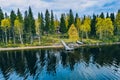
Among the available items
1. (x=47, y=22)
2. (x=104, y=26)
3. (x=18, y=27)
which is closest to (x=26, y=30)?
(x=18, y=27)

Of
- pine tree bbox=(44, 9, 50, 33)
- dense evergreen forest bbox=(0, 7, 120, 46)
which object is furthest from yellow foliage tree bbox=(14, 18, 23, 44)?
pine tree bbox=(44, 9, 50, 33)

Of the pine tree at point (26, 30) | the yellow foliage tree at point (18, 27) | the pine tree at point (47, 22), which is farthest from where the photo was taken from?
the pine tree at point (47, 22)

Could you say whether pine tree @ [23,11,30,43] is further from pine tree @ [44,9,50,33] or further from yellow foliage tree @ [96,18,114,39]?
yellow foliage tree @ [96,18,114,39]

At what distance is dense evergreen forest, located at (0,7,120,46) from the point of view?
368 ft

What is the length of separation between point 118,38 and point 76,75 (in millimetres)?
80430

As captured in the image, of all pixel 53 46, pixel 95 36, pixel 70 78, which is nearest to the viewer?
pixel 70 78

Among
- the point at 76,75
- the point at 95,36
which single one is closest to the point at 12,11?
the point at 95,36

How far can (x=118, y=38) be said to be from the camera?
119062mm

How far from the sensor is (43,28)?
128 meters

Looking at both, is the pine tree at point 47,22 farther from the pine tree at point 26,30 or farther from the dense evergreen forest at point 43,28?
the pine tree at point 26,30

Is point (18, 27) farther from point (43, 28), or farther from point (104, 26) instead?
point (104, 26)

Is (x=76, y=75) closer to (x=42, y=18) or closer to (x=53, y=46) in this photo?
(x=53, y=46)

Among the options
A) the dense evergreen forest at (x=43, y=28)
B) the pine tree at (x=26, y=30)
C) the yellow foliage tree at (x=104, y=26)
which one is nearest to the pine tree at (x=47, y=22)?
the dense evergreen forest at (x=43, y=28)

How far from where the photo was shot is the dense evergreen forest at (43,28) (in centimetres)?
11205
